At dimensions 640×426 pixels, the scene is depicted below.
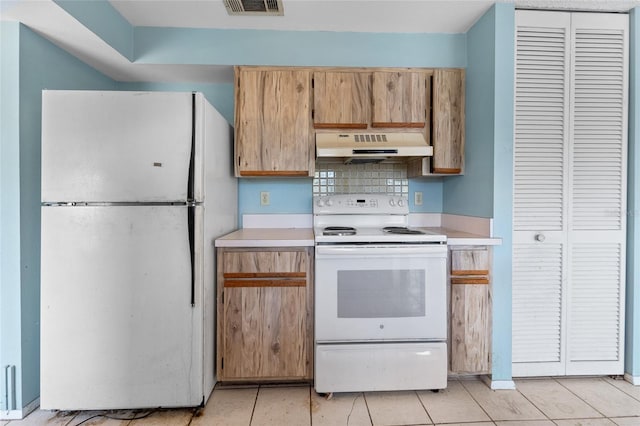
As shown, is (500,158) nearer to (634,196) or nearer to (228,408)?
(634,196)

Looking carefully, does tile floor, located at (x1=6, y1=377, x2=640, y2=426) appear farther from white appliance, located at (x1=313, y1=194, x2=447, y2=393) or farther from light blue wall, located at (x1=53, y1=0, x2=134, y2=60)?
light blue wall, located at (x1=53, y1=0, x2=134, y2=60)

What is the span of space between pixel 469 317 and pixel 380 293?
0.57 m

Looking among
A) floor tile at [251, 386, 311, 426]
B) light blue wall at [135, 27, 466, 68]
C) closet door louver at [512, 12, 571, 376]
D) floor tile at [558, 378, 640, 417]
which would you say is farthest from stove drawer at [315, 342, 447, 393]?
Answer: light blue wall at [135, 27, 466, 68]

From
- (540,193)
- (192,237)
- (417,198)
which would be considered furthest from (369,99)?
(192,237)

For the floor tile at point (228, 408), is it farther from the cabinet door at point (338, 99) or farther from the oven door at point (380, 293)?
the cabinet door at point (338, 99)

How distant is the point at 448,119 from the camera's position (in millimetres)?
2342

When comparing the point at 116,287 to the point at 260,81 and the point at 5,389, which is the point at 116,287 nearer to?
the point at 5,389

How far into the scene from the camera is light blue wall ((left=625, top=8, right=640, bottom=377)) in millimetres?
2094

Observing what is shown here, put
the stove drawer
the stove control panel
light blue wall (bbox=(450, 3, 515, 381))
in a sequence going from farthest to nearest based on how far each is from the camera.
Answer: the stove control panel < light blue wall (bbox=(450, 3, 515, 381)) < the stove drawer

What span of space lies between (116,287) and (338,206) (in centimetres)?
151

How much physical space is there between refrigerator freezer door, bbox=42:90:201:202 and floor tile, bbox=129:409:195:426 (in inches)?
44.4

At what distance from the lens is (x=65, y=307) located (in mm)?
1717

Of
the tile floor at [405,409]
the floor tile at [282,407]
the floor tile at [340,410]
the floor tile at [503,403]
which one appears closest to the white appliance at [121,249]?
the tile floor at [405,409]

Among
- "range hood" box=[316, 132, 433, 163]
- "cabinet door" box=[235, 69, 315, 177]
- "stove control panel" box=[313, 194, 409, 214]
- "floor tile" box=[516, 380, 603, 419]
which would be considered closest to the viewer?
"floor tile" box=[516, 380, 603, 419]
